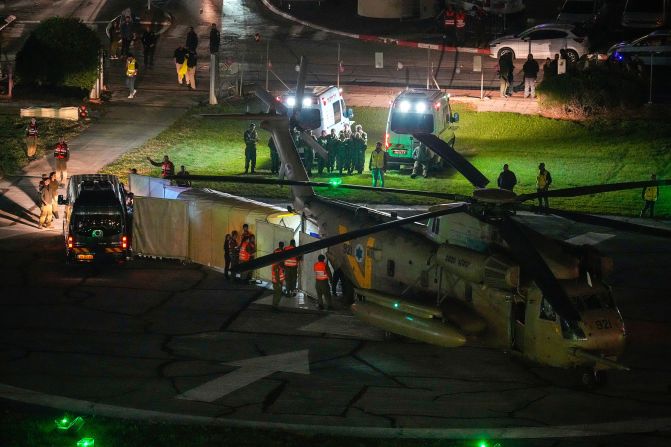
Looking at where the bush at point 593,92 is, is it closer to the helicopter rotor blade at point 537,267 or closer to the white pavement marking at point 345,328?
the white pavement marking at point 345,328

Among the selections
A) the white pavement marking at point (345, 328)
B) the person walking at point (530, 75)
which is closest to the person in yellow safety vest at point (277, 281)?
the white pavement marking at point (345, 328)

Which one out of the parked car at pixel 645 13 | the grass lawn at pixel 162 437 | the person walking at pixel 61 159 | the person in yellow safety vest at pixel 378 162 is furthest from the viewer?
the parked car at pixel 645 13

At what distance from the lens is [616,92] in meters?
47.7

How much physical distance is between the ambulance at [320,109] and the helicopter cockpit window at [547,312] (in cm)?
2072

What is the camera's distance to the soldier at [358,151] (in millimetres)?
42156

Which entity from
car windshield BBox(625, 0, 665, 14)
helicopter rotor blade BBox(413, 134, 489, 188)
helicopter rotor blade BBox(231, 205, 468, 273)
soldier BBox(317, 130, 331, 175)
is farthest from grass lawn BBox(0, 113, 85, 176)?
car windshield BBox(625, 0, 665, 14)

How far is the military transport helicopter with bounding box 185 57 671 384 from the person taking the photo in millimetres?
22734

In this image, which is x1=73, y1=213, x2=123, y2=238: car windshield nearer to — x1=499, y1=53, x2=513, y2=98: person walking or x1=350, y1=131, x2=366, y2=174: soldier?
x1=350, y1=131, x2=366, y2=174: soldier

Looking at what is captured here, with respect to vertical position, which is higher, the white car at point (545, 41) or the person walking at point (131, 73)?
the white car at point (545, 41)

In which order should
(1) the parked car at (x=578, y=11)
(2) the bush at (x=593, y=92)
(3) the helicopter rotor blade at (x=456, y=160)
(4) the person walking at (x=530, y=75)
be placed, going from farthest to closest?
1. (1) the parked car at (x=578, y=11)
2. (4) the person walking at (x=530, y=75)
3. (2) the bush at (x=593, y=92)
4. (3) the helicopter rotor blade at (x=456, y=160)

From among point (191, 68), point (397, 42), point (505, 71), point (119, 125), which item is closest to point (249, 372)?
point (119, 125)

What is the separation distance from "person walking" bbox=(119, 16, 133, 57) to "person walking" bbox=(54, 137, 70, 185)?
15861 mm

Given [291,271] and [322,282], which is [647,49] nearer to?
[291,271]

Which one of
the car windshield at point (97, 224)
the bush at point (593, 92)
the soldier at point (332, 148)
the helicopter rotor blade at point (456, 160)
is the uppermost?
the bush at point (593, 92)
